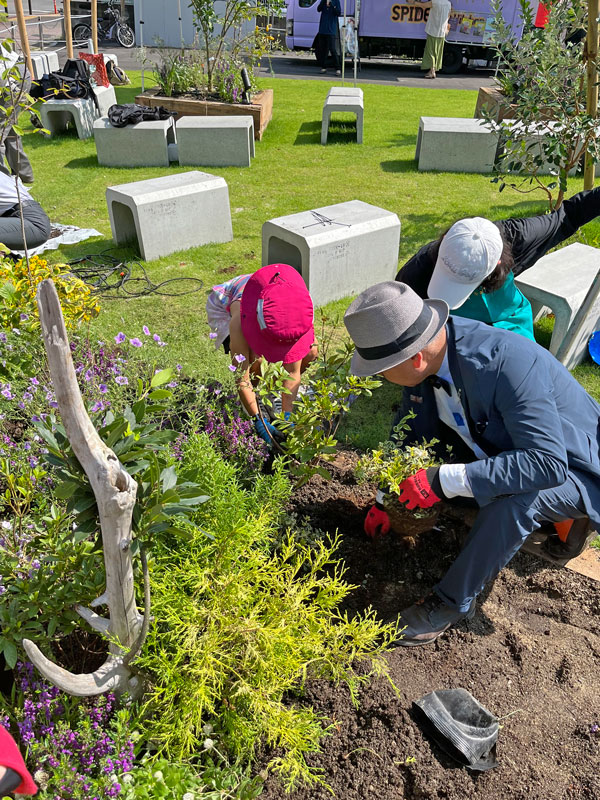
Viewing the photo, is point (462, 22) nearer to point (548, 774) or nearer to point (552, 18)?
point (552, 18)

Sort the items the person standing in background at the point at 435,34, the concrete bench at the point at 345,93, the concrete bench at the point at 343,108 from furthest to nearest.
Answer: the person standing in background at the point at 435,34 < the concrete bench at the point at 345,93 < the concrete bench at the point at 343,108

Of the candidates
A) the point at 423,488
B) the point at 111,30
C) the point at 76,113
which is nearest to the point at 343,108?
the point at 76,113

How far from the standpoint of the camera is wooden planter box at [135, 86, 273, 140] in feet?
28.4

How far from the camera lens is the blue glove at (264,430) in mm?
2582

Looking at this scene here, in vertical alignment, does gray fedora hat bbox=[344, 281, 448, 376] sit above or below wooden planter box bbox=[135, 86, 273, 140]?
below

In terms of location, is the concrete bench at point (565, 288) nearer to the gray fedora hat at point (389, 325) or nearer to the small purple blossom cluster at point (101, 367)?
the gray fedora hat at point (389, 325)

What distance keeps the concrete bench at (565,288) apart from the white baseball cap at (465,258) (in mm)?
981

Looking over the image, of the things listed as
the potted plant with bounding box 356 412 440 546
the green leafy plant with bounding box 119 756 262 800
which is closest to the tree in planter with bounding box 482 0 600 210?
the potted plant with bounding box 356 412 440 546

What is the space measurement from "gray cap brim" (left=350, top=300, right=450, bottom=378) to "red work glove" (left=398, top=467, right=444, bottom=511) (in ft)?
1.36

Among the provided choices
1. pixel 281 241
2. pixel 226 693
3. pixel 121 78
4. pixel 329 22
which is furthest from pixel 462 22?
pixel 226 693

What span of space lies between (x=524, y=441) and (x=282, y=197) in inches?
214

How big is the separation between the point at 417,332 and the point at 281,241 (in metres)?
2.96

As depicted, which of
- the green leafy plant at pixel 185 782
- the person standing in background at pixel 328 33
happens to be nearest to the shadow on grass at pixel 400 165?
the green leafy plant at pixel 185 782

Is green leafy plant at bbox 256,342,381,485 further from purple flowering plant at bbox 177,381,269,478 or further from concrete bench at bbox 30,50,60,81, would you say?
concrete bench at bbox 30,50,60,81
